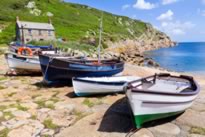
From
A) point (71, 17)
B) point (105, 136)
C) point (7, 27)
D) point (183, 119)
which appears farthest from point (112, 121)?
point (71, 17)

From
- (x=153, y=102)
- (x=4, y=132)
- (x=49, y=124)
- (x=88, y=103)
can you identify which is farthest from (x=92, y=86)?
(x=4, y=132)

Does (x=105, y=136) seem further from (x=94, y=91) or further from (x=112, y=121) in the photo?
(x=94, y=91)

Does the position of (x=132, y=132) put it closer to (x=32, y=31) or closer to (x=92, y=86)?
(x=92, y=86)

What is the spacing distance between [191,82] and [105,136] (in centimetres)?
594

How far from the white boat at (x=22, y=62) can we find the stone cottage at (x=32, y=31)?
42.8 m

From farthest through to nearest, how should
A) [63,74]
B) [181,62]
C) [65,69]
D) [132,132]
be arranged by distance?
[181,62], [63,74], [65,69], [132,132]

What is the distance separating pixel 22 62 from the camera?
19.5 metres

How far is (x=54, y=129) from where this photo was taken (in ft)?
30.3

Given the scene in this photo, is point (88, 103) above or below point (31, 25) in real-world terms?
below

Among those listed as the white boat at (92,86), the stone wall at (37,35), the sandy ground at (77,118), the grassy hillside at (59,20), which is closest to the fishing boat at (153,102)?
the sandy ground at (77,118)

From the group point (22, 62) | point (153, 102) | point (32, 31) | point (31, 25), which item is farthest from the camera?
point (31, 25)

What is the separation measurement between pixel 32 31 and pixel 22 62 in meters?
48.2

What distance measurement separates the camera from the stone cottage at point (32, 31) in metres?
61.6

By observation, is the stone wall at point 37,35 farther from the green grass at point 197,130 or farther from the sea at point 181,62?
the green grass at point 197,130
